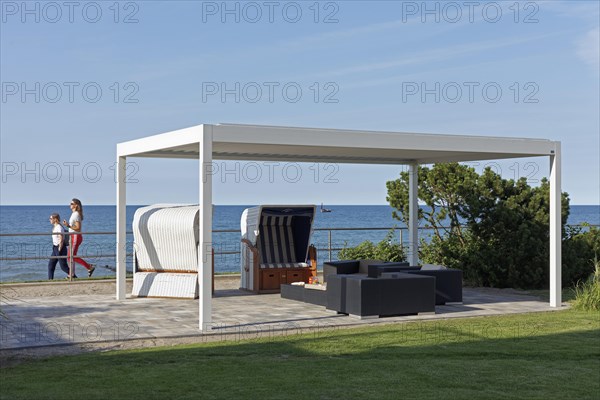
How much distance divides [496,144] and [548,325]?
3.37m

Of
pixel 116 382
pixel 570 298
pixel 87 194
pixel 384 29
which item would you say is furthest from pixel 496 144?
pixel 87 194

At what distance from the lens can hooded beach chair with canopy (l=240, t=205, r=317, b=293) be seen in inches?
664

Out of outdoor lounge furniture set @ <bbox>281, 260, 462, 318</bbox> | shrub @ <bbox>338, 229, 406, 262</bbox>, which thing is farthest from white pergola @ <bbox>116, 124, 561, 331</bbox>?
shrub @ <bbox>338, 229, 406, 262</bbox>

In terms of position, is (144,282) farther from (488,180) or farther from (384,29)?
(488,180)

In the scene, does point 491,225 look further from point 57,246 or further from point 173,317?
point 57,246

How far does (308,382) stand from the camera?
808 cm

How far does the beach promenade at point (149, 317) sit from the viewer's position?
1083 cm

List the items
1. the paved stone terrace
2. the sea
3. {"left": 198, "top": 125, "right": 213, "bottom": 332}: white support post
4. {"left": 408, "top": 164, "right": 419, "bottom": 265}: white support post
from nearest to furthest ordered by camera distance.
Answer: the paved stone terrace → {"left": 198, "top": 125, "right": 213, "bottom": 332}: white support post → {"left": 408, "top": 164, "right": 419, "bottom": 265}: white support post → the sea

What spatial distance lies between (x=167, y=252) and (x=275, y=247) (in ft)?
8.69

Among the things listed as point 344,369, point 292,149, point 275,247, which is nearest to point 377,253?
point 275,247

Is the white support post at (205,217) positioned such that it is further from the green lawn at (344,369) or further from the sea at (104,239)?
the sea at (104,239)

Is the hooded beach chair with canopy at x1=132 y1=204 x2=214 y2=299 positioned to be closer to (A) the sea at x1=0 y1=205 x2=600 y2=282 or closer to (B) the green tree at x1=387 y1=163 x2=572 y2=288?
(B) the green tree at x1=387 y1=163 x2=572 y2=288

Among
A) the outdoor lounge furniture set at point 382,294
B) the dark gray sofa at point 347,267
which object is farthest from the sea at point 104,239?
the outdoor lounge furniture set at point 382,294

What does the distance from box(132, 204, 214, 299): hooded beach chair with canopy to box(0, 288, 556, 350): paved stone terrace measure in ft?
1.22
